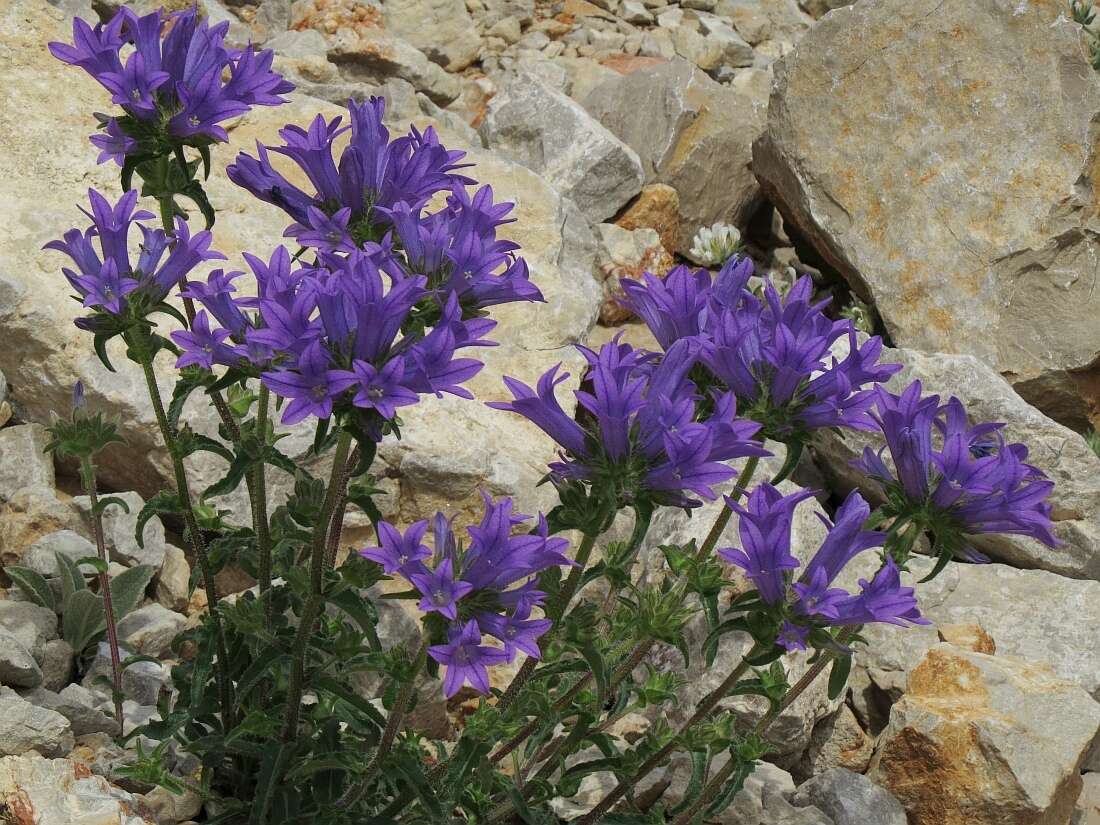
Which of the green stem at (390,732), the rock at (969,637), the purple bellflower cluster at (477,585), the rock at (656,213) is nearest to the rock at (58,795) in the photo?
the green stem at (390,732)

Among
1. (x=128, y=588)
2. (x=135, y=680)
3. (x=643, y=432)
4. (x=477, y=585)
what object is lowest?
(x=135, y=680)

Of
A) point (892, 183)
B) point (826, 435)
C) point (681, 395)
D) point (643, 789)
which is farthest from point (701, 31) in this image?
point (681, 395)

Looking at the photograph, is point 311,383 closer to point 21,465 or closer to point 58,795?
point 58,795

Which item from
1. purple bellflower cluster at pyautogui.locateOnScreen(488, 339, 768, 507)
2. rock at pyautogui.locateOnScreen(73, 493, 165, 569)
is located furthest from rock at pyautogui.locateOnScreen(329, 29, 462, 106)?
purple bellflower cluster at pyautogui.locateOnScreen(488, 339, 768, 507)

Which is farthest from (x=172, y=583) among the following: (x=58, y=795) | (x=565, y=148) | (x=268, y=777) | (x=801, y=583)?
(x=565, y=148)

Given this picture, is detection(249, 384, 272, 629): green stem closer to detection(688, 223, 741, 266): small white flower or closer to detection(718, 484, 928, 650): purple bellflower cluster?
detection(718, 484, 928, 650): purple bellflower cluster

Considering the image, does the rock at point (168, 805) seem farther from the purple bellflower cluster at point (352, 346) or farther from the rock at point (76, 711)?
the purple bellflower cluster at point (352, 346)
